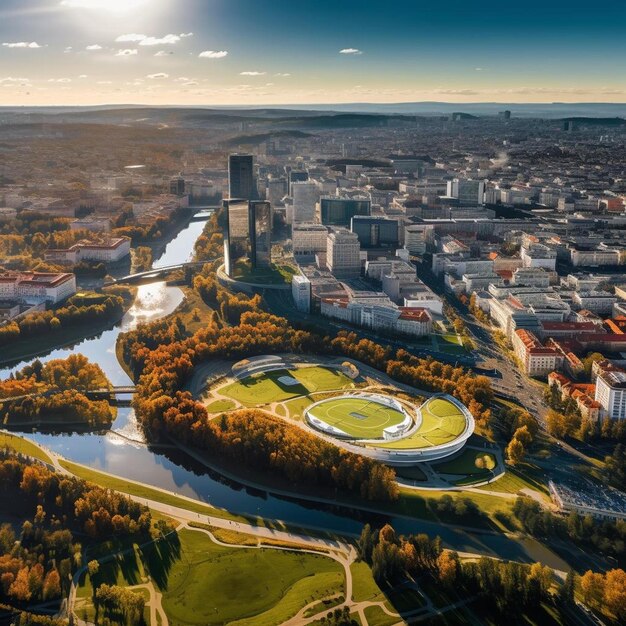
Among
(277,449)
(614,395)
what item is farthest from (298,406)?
(614,395)

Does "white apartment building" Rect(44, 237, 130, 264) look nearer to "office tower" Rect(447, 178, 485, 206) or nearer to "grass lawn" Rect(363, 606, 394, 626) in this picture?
"office tower" Rect(447, 178, 485, 206)

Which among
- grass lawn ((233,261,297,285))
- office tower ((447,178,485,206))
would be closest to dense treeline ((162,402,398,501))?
grass lawn ((233,261,297,285))

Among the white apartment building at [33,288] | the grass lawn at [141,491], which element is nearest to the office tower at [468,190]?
the white apartment building at [33,288]

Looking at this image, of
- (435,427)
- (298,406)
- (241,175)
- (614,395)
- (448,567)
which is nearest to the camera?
(448,567)

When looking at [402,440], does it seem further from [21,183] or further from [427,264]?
[21,183]

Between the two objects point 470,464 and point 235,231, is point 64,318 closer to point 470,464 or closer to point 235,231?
point 235,231

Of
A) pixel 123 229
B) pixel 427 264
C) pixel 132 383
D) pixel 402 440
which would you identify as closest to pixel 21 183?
pixel 123 229
